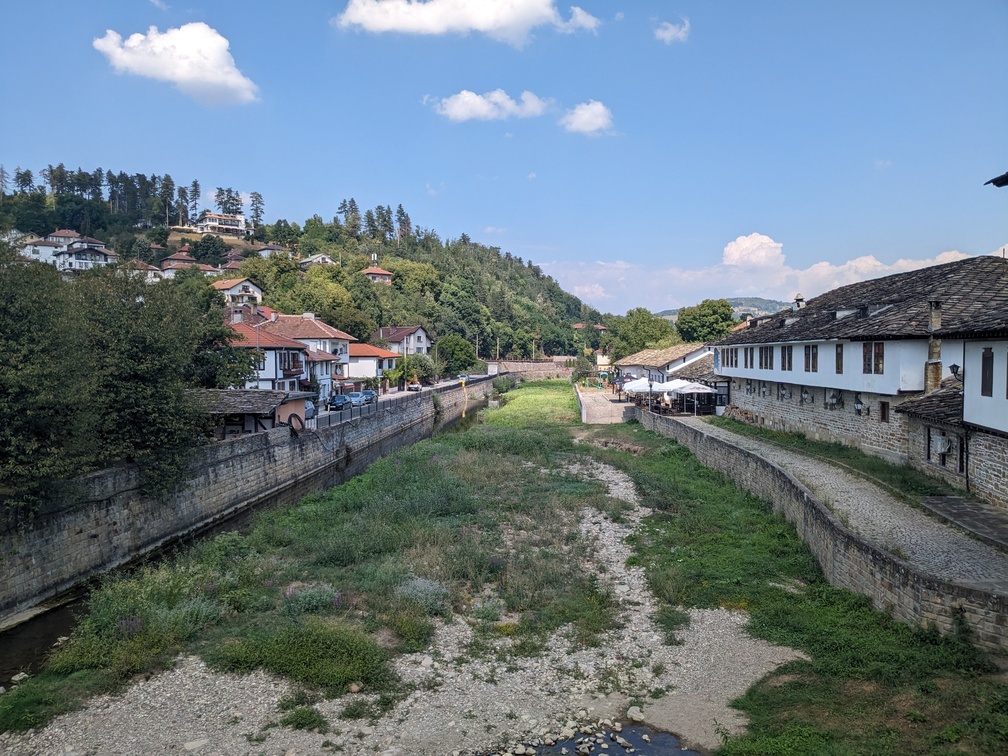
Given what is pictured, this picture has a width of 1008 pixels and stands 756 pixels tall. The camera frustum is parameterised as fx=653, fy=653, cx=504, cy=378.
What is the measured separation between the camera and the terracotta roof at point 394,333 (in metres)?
80.1

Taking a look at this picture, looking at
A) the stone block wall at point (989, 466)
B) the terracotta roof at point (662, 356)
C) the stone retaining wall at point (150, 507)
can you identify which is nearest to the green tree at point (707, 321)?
the terracotta roof at point (662, 356)

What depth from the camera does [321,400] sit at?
170 ft

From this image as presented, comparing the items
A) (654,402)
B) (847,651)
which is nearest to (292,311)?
(654,402)

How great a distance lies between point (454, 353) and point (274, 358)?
43.6 metres

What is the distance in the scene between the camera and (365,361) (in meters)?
67.1

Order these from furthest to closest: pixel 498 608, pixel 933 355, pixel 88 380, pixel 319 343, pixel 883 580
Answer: pixel 319 343 < pixel 933 355 < pixel 88 380 < pixel 498 608 < pixel 883 580

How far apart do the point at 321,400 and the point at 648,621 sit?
42.4m

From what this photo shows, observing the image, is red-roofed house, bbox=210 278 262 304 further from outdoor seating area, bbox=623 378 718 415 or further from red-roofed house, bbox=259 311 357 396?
outdoor seating area, bbox=623 378 718 415

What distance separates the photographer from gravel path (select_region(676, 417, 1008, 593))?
1166cm

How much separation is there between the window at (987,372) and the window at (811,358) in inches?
522

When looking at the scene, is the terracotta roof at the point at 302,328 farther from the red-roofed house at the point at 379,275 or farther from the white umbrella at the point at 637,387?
the red-roofed house at the point at 379,275

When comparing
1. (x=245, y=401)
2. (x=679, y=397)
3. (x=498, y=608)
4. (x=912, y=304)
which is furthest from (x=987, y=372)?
(x=679, y=397)

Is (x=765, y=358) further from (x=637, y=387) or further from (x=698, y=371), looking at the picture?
(x=698, y=371)

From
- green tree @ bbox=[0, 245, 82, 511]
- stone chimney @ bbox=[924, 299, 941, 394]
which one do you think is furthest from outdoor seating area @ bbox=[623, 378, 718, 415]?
green tree @ bbox=[0, 245, 82, 511]
